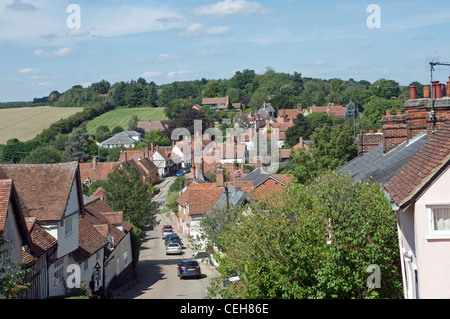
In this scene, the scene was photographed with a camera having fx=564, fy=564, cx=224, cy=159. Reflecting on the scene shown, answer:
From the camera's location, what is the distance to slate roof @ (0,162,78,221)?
2589 cm

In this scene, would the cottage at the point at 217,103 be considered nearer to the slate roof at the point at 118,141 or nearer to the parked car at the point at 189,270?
the slate roof at the point at 118,141

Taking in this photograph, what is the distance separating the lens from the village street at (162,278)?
105 feet

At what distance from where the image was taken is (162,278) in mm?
39000

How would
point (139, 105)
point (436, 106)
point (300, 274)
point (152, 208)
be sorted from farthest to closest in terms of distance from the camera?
1. point (139, 105)
2. point (152, 208)
3. point (436, 106)
4. point (300, 274)

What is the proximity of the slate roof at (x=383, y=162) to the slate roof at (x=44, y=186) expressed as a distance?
1299 centimetres

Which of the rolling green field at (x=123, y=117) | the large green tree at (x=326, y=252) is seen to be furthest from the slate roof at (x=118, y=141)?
the large green tree at (x=326, y=252)

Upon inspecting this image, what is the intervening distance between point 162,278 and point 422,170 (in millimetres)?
29717

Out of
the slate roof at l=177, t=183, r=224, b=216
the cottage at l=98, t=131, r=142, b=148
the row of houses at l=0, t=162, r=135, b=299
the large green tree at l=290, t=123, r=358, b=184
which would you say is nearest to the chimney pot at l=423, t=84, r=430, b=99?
the row of houses at l=0, t=162, r=135, b=299

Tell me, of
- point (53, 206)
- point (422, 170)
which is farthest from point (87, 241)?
point (422, 170)

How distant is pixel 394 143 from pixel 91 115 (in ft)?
501

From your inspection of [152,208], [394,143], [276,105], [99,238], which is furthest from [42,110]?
[394,143]

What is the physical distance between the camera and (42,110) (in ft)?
573

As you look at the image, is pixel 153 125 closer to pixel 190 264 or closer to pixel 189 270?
pixel 190 264
